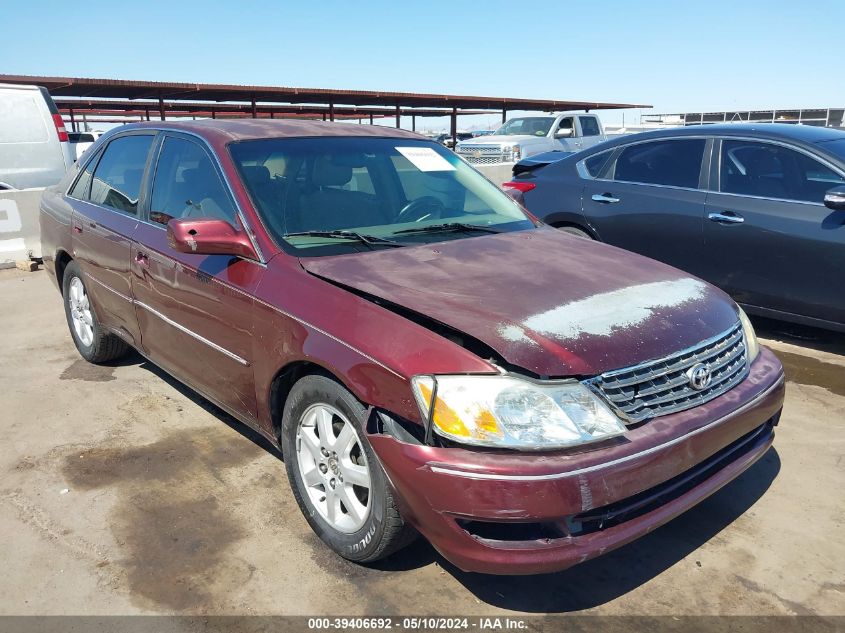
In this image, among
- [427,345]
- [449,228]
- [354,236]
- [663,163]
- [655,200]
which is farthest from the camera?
[663,163]

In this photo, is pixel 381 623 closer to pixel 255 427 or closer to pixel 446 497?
pixel 446 497

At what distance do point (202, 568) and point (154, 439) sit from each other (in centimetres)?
133

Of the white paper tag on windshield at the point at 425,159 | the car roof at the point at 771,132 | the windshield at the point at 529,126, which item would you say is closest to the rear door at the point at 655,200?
the car roof at the point at 771,132

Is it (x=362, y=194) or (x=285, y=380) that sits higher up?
(x=362, y=194)

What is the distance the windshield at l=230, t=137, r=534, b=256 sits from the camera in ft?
10.4

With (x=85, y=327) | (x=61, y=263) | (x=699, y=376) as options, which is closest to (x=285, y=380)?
(x=699, y=376)

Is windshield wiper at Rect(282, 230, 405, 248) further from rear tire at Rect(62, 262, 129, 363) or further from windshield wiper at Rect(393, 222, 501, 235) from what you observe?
rear tire at Rect(62, 262, 129, 363)

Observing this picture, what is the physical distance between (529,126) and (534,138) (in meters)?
1.33

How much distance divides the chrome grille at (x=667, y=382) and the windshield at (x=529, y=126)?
55.5ft

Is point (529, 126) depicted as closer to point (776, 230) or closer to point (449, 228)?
point (776, 230)

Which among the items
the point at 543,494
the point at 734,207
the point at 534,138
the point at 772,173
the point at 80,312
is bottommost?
the point at 80,312

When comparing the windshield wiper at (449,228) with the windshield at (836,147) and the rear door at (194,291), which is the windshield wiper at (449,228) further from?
the windshield at (836,147)

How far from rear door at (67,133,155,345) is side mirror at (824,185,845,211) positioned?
14.0 ft

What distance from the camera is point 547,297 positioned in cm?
265
